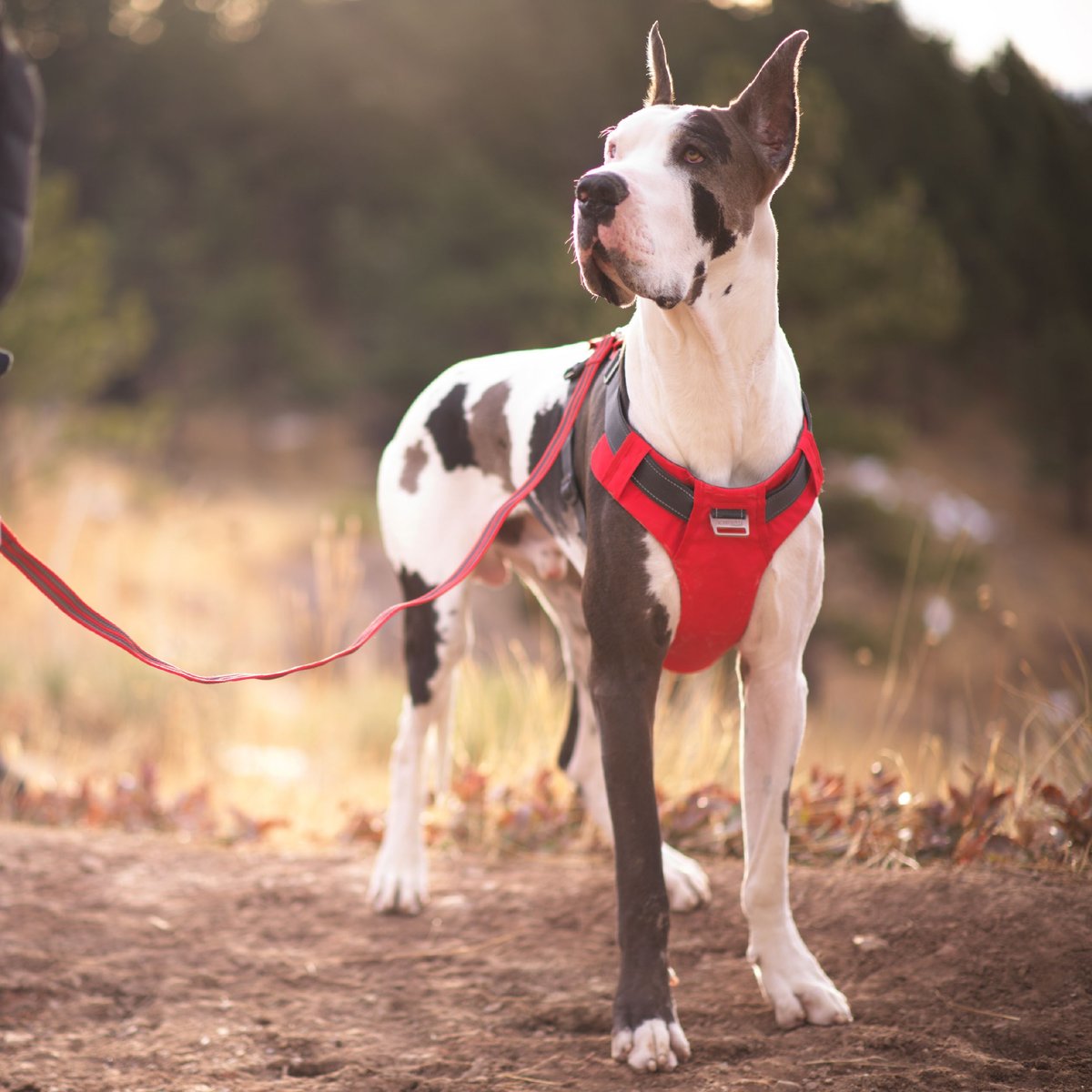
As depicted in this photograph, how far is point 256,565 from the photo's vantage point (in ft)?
50.1

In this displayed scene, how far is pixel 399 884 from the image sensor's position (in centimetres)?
363

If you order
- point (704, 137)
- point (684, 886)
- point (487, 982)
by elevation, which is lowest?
point (487, 982)

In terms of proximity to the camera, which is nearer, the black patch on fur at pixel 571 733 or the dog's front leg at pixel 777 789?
the dog's front leg at pixel 777 789

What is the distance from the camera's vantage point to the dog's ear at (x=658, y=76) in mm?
2766

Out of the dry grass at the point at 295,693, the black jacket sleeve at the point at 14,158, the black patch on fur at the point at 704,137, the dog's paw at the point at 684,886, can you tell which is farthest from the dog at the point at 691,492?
the black jacket sleeve at the point at 14,158

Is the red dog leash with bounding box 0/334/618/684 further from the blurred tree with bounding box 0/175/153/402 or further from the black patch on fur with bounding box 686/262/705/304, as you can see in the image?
the blurred tree with bounding box 0/175/153/402

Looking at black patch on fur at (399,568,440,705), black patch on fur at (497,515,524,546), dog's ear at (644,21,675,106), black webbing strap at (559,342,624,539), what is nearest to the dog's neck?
black webbing strap at (559,342,624,539)

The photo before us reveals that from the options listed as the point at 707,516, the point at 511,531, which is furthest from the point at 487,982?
the point at 707,516

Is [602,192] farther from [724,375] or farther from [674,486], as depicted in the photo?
[674,486]

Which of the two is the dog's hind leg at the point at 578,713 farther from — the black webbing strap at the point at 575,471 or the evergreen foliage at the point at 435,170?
the evergreen foliage at the point at 435,170

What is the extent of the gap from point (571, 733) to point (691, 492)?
58.5 inches

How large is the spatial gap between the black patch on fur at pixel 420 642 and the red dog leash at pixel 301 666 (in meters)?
0.47

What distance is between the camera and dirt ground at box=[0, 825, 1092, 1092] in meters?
2.59

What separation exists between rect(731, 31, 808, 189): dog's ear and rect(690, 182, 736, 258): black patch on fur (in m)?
0.20
